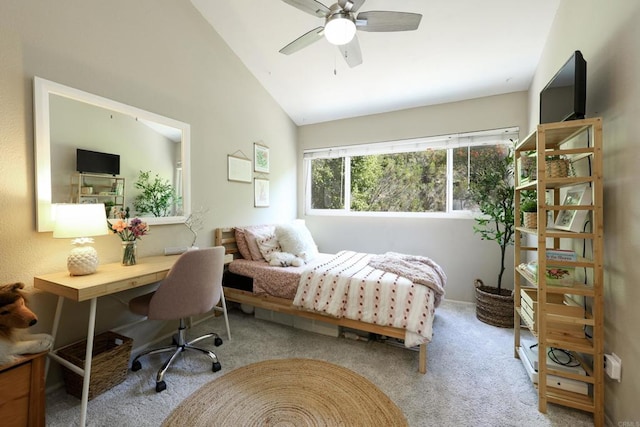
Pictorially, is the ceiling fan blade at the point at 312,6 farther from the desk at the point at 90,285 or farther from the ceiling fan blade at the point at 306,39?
the desk at the point at 90,285

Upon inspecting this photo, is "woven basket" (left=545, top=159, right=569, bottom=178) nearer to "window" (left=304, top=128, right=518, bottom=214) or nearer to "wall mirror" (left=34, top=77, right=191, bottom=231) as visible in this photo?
"window" (left=304, top=128, right=518, bottom=214)

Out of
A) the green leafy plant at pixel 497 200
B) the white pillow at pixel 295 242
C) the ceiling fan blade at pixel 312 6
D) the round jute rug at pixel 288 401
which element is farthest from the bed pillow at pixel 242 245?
the green leafy plant at pixel 497 200

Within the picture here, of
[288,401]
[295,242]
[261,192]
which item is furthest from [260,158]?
[288,401]

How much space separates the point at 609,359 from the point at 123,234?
306 centimetres

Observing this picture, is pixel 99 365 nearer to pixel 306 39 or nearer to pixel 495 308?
pixel 306 39

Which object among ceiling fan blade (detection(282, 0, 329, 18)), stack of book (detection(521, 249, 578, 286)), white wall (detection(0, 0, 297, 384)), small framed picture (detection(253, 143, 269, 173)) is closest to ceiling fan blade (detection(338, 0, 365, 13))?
ceiling fan blade (detection(282, 0, 329, 18))

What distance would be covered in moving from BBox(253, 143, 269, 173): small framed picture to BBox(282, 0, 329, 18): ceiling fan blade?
188 cm

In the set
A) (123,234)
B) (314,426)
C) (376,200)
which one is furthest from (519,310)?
(123,234)

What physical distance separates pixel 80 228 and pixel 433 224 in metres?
3.44

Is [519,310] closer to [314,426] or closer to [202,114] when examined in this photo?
[314,426]

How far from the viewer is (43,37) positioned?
1.68m

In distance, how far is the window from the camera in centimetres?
332

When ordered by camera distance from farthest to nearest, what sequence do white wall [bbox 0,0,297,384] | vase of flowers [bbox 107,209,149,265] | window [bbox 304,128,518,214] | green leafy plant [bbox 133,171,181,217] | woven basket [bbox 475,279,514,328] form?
window [bbox 304,128,518,214], woven basket [bbox 475,279,514,328], green leafy plant [bbox 133,171,181,217], vase of flowers [bbox 107,209,149,265], white wall [bbox 0,0,297,384]

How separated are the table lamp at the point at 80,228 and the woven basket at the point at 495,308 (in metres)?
3.39
